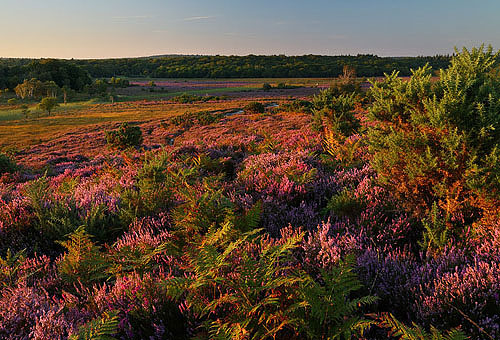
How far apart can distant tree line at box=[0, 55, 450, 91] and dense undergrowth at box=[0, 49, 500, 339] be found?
A: 110275 mm

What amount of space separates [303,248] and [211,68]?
149 meters

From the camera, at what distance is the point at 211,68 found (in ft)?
459


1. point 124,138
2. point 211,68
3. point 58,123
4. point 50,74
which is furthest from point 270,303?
point 211,68

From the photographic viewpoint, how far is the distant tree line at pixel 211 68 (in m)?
95.0

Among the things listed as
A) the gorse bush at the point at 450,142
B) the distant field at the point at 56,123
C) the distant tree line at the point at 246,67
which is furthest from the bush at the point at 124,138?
the distant tree line at the point at 246,67

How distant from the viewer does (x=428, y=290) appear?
85.0 inches

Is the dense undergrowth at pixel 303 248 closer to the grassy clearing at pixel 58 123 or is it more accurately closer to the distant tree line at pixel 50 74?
the grassy clearing at pixel 58 123

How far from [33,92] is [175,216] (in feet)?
296

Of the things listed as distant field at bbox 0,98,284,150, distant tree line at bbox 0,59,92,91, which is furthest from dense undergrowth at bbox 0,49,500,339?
distant tree line at bbox 0,59,92,91

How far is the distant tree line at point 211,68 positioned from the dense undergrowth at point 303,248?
110 metres

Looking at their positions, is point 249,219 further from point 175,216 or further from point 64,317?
point 64,317

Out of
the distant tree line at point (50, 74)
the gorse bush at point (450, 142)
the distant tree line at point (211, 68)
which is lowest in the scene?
the gorse bush at point (450, 142)

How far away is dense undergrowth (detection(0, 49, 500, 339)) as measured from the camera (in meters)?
1.92

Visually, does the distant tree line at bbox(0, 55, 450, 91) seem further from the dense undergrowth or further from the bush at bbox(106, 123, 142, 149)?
the dense undergrowth
